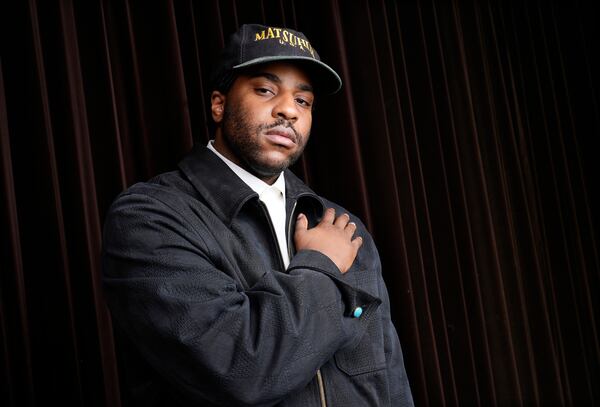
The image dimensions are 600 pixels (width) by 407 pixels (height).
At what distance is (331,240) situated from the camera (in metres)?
1.27

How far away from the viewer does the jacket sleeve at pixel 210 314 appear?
104 cm

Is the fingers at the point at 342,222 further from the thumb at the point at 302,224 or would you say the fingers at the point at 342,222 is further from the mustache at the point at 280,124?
the mustache at the point at 280,124

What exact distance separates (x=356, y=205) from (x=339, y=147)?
7.8 inches

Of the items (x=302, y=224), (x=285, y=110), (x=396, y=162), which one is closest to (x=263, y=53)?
(x=285, y=110)

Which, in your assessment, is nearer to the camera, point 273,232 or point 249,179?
point 273,232

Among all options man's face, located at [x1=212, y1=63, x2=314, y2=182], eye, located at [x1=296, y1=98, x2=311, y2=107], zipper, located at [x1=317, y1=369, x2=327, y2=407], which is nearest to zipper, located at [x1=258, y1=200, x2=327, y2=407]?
zipper, located at [x1=317, y1=369, x2=327, y2=407]

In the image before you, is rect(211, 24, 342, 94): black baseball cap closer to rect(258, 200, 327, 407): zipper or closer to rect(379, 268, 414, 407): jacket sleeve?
rect(258, 200, 327, 407): zipper

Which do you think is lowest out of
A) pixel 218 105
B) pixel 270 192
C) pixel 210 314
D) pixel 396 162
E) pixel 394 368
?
pixel 394 368

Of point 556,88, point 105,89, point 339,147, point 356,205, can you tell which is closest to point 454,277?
point 356,205

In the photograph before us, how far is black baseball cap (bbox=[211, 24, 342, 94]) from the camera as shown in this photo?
4.55 ft

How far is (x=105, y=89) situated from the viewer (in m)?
1.72

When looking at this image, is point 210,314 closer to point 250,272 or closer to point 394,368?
point 250,272

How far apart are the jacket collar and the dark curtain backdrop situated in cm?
40

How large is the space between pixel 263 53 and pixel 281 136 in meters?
0.18
